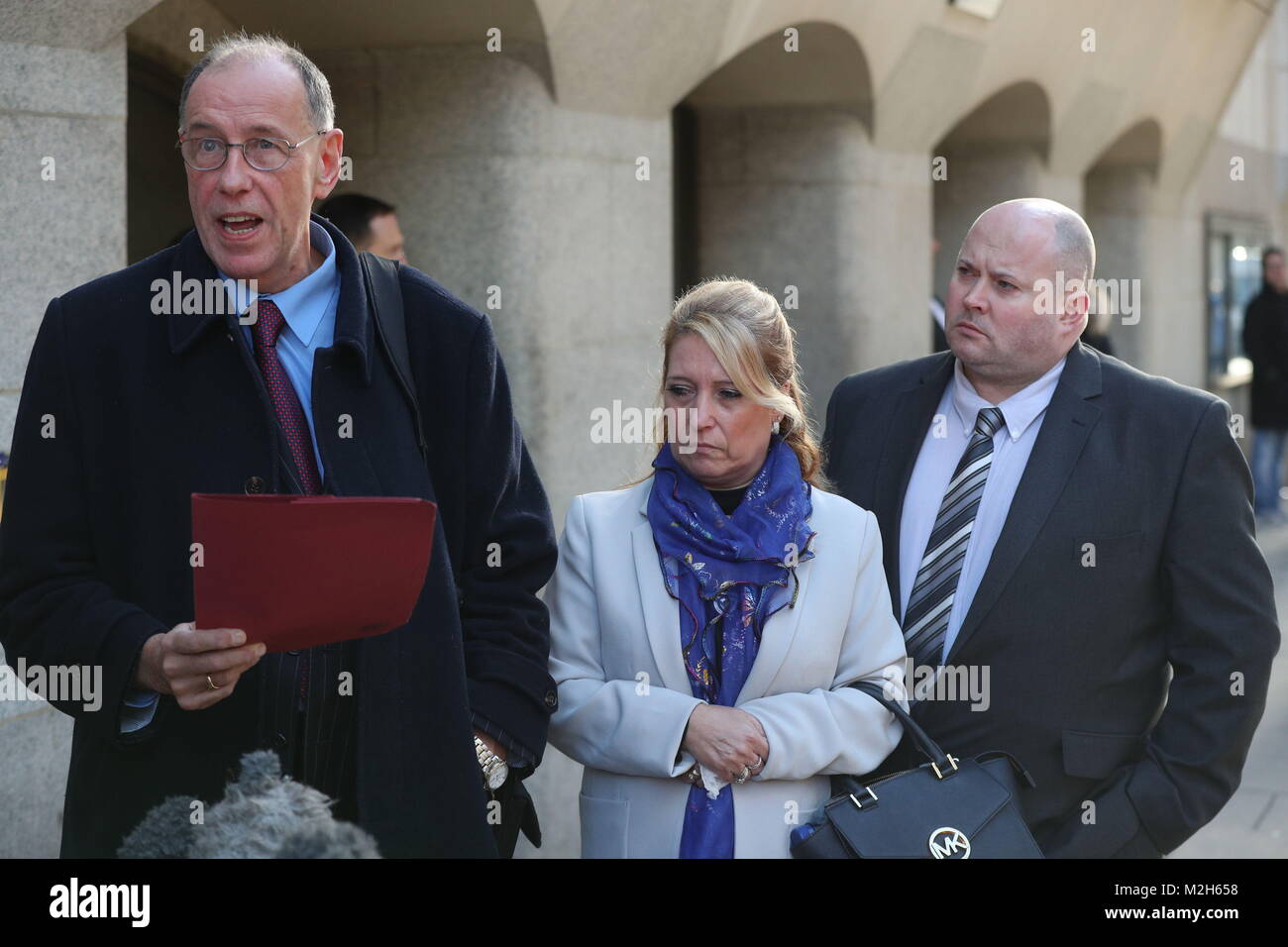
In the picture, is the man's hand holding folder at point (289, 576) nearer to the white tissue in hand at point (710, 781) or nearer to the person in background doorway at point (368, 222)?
the white tissue in hand at point (710, 781)

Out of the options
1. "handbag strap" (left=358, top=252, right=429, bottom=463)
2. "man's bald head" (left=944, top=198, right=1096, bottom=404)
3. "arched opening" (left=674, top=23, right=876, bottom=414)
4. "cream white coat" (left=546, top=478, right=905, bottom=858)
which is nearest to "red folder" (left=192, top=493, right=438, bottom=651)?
"handbag strap" (left=358, top=252, right=429, bottom=463)

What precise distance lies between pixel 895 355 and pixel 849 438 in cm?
558

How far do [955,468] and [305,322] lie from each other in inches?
56.6

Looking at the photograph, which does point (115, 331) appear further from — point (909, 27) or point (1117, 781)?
point (909, 27)

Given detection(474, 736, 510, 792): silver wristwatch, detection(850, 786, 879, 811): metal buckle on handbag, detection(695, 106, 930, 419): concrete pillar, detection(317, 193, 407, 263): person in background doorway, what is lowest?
detection(850, 786, 879, 811): metal buckle on handbag

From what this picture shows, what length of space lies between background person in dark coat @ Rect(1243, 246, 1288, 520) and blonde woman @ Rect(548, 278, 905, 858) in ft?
35.4

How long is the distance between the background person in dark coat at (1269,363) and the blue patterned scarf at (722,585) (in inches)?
429

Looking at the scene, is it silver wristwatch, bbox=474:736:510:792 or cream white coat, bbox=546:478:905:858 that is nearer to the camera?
silver wristwatch, bbox=474:736:510:792

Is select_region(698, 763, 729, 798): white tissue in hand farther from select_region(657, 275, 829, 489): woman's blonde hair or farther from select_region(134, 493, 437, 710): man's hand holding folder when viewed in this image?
select_region(134, 493, 437, 710): man's hand holding folder

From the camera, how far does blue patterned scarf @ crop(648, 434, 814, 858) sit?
118 inches

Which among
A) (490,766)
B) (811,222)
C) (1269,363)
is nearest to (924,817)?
(490,766)

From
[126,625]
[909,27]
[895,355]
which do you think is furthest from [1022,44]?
[126,625]

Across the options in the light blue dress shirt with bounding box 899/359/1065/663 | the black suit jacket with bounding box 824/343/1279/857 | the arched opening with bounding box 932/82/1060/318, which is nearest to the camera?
the black suit jacket with bounding box 824/343/1279/857
